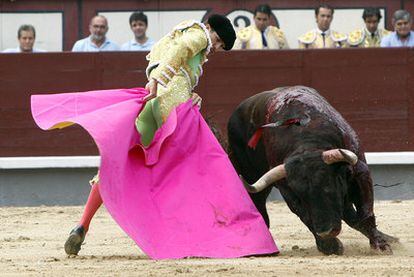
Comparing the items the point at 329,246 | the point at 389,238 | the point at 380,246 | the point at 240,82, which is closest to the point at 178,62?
the point at 329,246

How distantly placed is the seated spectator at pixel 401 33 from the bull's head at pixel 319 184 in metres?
3.60

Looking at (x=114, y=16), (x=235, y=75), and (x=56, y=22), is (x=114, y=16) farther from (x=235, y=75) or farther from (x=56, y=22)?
(x=235, y=75)

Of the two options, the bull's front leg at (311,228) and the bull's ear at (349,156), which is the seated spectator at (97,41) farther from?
the bull's ear at (349,156)

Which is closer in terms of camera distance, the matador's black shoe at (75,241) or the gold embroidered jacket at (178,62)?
the gold embroidered jacket at (178,62)

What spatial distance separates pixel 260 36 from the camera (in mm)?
8953

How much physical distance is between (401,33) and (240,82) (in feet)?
4.00

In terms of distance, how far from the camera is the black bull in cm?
520

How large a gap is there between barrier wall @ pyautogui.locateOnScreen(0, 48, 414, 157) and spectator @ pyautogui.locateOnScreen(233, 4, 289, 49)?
258mm

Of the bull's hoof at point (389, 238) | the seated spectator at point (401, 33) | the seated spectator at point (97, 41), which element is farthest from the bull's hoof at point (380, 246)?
the seated spectator at point (97, 41)

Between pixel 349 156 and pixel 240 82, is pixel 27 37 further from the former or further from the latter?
pixel 349 156

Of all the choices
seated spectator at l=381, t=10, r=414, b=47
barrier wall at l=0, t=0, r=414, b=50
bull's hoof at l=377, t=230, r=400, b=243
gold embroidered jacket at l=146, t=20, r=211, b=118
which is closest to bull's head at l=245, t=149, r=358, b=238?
bull's hoof at l=377, t=230, r=400, b=243

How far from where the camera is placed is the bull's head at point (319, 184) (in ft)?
17.0

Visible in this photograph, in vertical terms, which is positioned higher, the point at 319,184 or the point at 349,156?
the point at 349,156

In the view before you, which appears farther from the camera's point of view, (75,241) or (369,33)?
(369,33)
